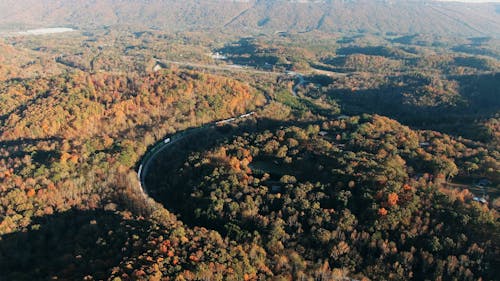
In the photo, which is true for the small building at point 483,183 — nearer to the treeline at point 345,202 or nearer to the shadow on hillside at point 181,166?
the treeline at point 345,202

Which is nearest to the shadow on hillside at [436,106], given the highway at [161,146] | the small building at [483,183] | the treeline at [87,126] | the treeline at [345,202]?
the treeline at [345,202]

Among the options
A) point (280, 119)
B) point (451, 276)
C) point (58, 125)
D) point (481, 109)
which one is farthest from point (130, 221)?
point (481, 109)

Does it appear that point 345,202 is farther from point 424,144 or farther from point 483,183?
point 424,144

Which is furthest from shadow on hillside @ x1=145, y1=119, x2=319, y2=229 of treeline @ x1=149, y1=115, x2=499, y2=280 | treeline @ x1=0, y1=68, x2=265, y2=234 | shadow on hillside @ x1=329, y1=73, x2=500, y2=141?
shadow on hillside @ x1=329, y1=73, x2=500, y2=141

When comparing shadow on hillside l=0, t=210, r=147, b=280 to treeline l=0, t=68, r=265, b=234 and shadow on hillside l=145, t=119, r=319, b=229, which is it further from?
shadow on hillside l=145, t=119, r=319, b=229

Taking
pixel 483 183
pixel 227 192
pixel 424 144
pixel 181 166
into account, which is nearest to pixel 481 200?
pixel 483 183

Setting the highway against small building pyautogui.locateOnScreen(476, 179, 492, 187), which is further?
the highway

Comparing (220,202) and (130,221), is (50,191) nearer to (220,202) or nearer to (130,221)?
(130,221)
